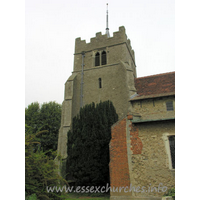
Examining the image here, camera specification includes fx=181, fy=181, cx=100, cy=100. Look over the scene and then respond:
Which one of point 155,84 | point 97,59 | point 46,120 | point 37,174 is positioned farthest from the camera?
point 46,120

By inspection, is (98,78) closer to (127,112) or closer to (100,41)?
(100,41)

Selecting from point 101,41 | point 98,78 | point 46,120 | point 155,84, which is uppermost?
point 101,41

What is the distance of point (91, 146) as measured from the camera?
13.3 meters

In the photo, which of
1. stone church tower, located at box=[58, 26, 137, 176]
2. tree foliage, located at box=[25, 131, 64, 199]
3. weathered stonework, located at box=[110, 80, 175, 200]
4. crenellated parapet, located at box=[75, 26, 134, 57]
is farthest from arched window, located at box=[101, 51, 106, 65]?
tree foliage, located at box=[25, 131, 64, 199]

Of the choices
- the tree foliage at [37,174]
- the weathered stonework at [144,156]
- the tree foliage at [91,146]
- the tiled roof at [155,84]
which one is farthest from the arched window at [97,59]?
the tree foliage at [37,174]

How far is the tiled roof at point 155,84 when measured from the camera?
48.9 ft

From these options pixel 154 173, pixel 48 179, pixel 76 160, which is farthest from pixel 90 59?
pixel 48 179

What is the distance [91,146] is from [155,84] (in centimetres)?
793

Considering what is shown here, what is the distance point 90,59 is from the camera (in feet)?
64.5

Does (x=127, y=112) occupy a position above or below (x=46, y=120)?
above

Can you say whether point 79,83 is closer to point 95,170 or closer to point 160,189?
point 95,170

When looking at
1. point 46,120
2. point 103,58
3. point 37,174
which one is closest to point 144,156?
point 37,174

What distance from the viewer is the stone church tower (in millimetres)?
16422

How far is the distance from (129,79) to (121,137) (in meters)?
8.15
